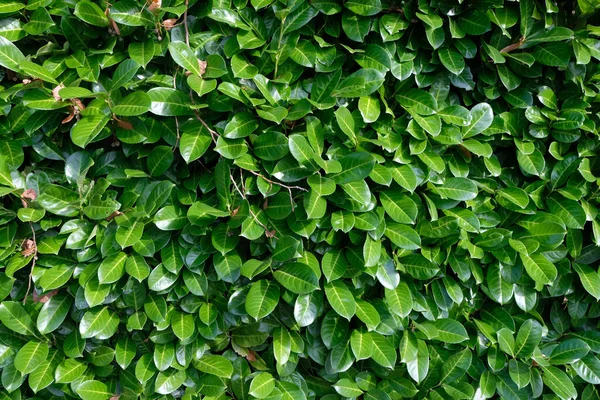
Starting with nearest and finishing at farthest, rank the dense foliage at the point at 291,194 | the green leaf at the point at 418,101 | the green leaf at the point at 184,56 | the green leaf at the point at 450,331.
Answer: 1. the green leaf at the point at 184,56
2. the dense foliage at the point at 291,194
3. the green leaf at the point at 418,101
4. the green leaf at the point at 450,331

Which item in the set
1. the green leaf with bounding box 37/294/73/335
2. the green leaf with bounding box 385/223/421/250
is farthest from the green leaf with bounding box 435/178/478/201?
the green leaf with bounding box 37/294/73/335

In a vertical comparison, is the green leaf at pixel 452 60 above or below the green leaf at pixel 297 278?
above

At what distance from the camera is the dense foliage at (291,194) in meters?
1.81

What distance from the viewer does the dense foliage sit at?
1.81 m

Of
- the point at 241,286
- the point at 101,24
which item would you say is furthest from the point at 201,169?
the point at 101,24

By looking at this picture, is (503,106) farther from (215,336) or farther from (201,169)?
(215,336)

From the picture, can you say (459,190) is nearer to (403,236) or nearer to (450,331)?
(403,236)

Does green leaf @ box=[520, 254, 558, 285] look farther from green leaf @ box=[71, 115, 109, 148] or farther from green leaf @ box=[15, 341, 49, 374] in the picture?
green leaf @ box=[15, 341, 49, 374]

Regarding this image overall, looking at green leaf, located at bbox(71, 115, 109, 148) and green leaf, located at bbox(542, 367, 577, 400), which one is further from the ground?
green leaf, located at bbox(71, 115, 109, 148)

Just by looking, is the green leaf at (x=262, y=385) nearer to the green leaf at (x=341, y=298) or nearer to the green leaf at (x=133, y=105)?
the green leaf at (x=341, y=298)

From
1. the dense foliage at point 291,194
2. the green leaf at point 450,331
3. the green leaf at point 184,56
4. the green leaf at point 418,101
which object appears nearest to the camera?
the green leaf at point 184,56

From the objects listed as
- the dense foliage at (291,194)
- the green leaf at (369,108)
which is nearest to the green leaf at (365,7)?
the dense foliage at (291,194)

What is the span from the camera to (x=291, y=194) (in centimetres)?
187

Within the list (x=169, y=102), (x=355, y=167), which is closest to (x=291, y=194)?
(x=355, y=167)
